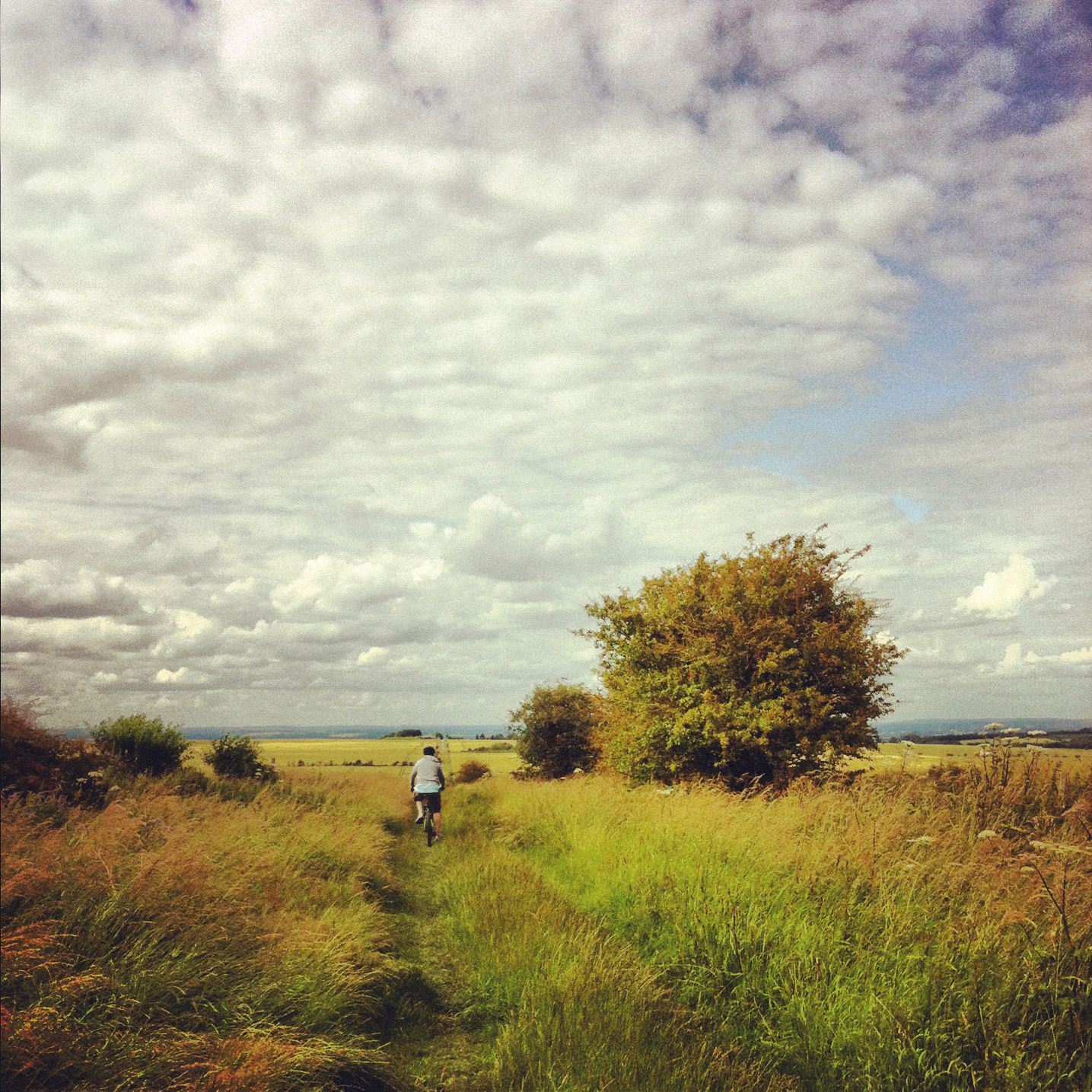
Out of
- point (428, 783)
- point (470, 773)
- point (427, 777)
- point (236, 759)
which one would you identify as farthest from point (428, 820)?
point (470, 773)

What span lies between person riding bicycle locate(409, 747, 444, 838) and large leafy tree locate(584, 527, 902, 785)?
4948mm

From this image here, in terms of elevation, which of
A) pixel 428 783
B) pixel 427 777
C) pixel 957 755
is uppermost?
pixel 957 755

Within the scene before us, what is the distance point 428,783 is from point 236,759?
24.8 feet

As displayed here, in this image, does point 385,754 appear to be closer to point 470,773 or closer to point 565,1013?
point 470,773

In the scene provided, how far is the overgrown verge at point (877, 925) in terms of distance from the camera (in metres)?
4.35

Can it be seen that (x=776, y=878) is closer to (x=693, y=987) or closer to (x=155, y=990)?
(x=693, y=987)

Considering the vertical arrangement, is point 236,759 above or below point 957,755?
below

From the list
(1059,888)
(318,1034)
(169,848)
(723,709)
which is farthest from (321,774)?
(1059,888)

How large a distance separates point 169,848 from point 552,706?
30.5 meters

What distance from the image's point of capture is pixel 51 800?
27.8 ft

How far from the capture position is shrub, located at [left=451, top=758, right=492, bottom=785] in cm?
3988

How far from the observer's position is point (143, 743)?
625 inches

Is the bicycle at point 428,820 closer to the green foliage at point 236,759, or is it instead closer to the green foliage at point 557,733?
the green foliage at point 236,759

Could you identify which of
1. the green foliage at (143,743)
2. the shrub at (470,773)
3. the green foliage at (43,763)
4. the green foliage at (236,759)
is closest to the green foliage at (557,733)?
the shrub at (470,773)
